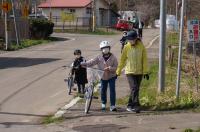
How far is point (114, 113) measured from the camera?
1198cm

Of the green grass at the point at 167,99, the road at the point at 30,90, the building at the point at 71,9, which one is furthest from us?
the building at the point at 71,9

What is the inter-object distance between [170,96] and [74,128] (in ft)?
11.3

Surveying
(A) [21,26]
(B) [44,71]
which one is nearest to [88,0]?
(A) [21,26]

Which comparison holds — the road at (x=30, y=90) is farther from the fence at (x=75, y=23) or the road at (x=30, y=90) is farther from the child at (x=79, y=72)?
the fence at (x=75, y=23)

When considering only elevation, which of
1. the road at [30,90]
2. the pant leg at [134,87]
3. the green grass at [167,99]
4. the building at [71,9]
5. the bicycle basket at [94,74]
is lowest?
the road at [30,90]

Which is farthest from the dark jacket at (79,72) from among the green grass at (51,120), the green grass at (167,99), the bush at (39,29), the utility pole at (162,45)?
the bush at (39,29)

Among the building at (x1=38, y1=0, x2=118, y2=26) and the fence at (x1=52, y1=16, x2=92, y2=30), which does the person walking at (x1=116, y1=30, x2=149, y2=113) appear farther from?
the building at (x1=38, y1=0, x2=118, y2=26)

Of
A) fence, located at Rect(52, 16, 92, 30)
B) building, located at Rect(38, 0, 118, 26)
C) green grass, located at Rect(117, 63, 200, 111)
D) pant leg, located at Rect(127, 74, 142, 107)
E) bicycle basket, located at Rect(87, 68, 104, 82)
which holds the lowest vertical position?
green grass, located at Rect(117, 63, 200, 111)

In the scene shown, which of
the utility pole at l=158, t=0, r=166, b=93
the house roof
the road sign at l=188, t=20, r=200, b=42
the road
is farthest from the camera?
the house roof

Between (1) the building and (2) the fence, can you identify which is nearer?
(2) the fence

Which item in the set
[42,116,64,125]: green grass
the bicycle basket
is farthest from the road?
the bicycle basket

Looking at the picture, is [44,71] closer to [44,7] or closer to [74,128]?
[74,128]

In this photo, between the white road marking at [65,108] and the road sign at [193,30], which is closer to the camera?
the white road marking at [65,108]

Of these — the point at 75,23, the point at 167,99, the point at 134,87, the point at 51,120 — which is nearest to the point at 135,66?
the point at 134,87
